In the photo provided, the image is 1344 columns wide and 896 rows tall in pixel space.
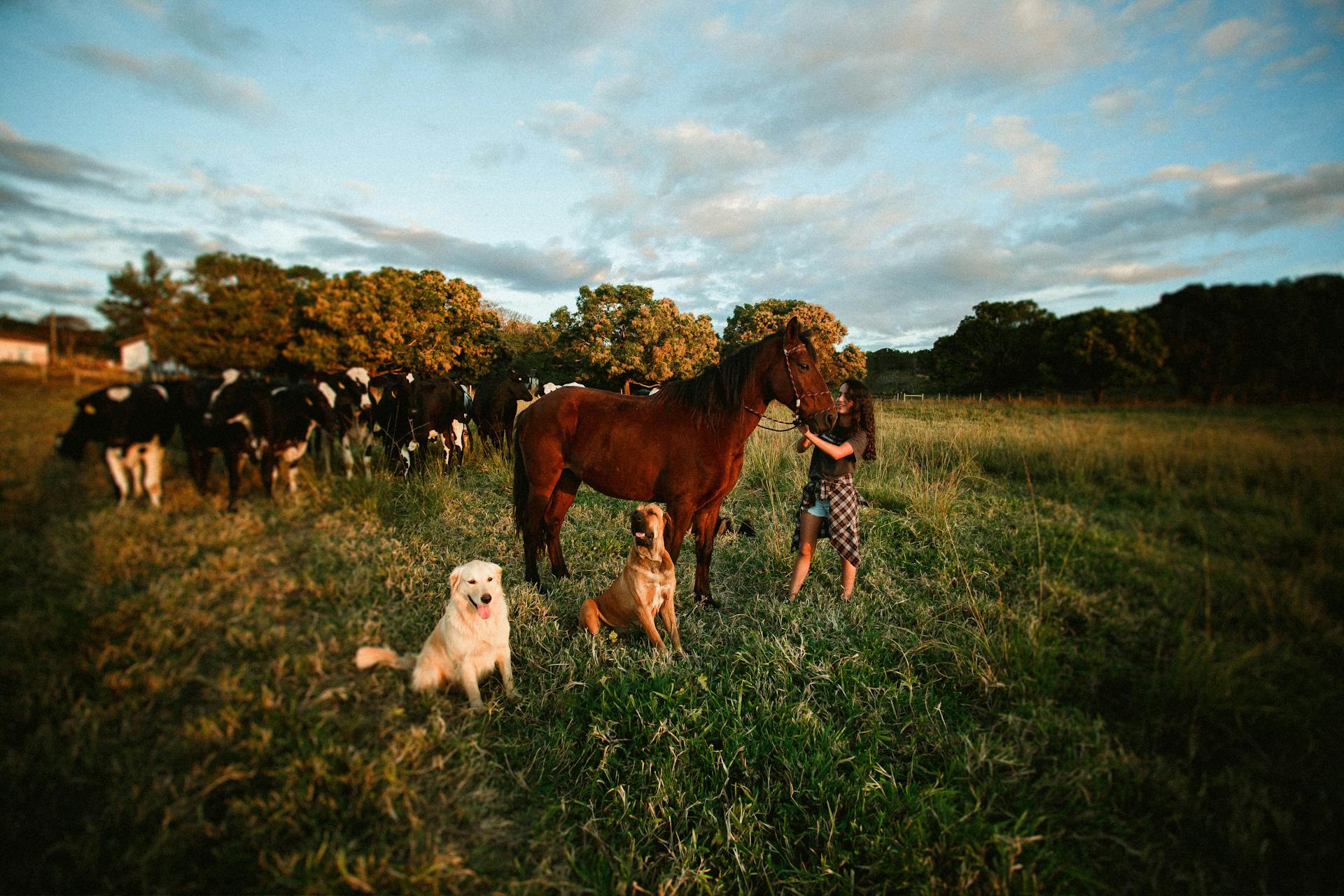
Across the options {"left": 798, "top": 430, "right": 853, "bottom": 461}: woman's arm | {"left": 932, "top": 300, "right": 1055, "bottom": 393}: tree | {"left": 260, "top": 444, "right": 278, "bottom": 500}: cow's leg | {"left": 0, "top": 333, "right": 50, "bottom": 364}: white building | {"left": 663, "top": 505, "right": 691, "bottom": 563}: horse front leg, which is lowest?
{"left": 663, "top": 505, "right": 691, "bottom": 563}: horse front leg

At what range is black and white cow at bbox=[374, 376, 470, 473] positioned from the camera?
7.15 metres

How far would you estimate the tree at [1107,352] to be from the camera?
167 centimetres

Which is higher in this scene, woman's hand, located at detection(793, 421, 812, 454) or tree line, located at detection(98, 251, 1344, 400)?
tree line, located at detection(98, 251, 1344, 400)

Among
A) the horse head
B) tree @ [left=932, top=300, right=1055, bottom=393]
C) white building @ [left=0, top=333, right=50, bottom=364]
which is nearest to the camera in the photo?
white building @ [left=0, top=333, right=50, bottom=364]

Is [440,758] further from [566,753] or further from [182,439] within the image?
[182,439]

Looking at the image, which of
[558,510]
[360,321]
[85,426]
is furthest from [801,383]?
[85,426]

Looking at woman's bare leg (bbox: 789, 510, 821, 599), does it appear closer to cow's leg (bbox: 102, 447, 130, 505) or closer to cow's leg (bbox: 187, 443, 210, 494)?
cow's leg (bbox: 187, 443, 210, 494)

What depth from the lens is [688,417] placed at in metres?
4.36

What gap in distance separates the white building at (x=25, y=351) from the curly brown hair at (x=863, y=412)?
4.73 meters

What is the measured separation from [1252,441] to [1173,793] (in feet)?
3.49

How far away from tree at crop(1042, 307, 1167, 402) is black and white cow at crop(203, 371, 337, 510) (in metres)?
2.77

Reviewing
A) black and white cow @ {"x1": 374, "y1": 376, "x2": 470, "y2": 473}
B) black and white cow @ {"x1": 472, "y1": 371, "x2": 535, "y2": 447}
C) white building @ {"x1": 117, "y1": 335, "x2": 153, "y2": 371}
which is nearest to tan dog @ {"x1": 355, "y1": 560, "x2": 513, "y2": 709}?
white building @ {"x1": 117, "y1": 335, "x2": 153, "y2": 371}

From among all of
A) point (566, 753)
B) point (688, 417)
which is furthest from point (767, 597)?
point (566, 753)

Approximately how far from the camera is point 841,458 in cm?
463
